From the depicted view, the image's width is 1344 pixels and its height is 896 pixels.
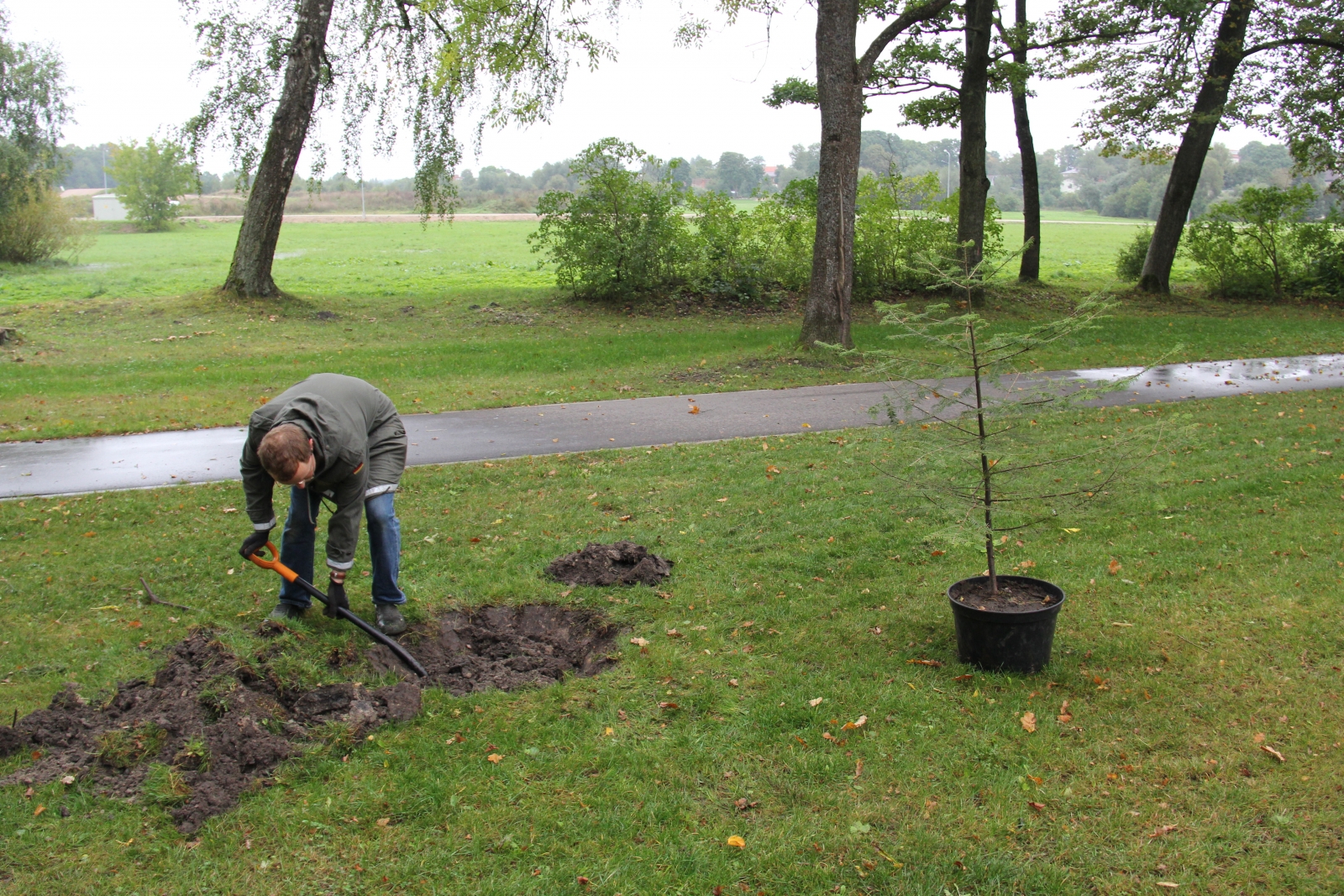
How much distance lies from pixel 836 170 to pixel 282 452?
37.6 ft

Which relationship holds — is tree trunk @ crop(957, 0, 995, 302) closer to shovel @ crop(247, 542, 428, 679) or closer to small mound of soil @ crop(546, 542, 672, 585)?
small mound of soil @ crop(546, 542, 672, 585)

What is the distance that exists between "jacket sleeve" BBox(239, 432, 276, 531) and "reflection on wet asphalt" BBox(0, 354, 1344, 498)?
14.0 feet

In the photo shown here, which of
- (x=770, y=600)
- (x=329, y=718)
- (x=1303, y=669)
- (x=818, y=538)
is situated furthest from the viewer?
(x=818, y=538)

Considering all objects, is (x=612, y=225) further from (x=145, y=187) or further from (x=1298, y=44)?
(x=145, y=187)

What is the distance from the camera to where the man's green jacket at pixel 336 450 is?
4652 mm

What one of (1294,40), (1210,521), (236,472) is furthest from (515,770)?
(1294,40)

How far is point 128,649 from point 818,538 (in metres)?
4.49

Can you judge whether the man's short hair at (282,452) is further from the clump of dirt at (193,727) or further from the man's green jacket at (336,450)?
the clump of dirt at (193,727)

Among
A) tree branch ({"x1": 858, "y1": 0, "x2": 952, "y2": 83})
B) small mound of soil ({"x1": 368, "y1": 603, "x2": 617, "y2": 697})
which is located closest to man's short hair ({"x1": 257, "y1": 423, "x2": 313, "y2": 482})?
small mound of soil ({"x1": 368, "y1": 603, "x2": 617, "y2": 697})

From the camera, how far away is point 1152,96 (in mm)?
21094

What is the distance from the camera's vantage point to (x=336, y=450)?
4.68 metres

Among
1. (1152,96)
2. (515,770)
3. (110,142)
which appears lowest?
(515,770)

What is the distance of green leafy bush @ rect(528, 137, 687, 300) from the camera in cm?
1984

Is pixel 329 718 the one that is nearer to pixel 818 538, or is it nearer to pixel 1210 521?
pixel 818 538
